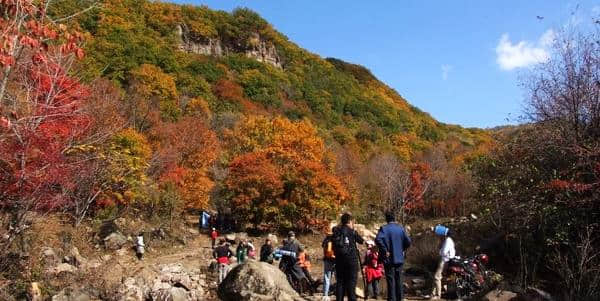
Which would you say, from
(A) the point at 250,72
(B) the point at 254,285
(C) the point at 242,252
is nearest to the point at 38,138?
(B) the point at 254,285

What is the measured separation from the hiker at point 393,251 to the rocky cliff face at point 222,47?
62489mm

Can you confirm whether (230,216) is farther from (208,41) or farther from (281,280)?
(208,41)

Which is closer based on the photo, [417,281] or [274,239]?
[417,281]

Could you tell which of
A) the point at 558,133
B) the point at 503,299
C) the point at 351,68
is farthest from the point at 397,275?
the point at 351,68

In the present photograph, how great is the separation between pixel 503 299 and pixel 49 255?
12047mm

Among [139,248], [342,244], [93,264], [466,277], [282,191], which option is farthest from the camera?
[282,191]

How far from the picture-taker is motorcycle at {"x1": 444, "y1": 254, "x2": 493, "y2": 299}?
33.8 feet

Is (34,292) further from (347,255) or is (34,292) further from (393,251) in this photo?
(393,251)

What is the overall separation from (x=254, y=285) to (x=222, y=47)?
2611 inches

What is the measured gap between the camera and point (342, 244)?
776 centimetres

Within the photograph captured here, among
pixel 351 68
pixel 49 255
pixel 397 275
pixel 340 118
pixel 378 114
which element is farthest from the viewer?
pixel 351 68

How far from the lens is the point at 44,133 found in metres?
11.5

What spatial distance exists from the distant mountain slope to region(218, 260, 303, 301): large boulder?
121ft

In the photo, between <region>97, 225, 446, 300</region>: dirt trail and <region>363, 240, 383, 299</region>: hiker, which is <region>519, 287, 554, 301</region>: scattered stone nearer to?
<region>363, 240, 383, 299</region>: hiker
